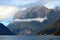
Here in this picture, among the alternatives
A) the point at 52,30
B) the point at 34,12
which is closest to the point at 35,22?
the point at 34,12

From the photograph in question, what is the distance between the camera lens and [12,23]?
6.88m

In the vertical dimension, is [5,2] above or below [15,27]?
above

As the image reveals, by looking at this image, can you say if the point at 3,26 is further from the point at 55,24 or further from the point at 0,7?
the point at 55,24

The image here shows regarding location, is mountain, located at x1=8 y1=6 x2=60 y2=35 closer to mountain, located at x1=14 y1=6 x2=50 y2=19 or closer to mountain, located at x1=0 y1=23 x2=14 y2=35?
mountain, located at x1=14 y1=6 x2=50 y2=19

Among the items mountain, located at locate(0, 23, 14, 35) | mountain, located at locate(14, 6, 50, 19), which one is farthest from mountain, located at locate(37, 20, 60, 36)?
mountain, located at locate(0, 23, 14, 35)

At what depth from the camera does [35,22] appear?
6.79m

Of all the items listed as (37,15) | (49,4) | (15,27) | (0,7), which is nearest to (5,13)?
(0,7)

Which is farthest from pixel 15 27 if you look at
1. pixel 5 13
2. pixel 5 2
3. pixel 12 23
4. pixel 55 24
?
pixel 55 24

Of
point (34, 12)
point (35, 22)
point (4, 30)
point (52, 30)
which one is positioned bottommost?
point (52, 30)

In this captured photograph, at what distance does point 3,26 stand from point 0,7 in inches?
34.3

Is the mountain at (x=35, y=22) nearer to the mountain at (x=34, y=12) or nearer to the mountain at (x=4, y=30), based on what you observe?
the mountain at (x=34, y=12)

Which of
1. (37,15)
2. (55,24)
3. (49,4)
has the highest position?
(49,4)

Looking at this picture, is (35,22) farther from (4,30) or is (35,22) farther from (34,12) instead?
(4,30)

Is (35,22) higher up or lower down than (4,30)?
higher up
